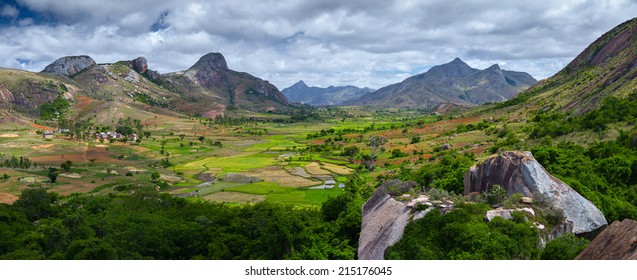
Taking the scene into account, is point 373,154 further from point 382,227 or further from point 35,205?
point 382,227

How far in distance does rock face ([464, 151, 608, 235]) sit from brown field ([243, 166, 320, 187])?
6103 cm

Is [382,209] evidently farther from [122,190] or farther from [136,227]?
[122,190]

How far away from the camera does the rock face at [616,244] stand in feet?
72.1

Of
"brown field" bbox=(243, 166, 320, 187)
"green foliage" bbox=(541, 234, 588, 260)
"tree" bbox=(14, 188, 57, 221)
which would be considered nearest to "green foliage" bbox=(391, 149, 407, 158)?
"brown field" bbox=(243, 166, 320, 187)

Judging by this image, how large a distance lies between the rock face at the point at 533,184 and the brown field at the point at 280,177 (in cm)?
6103

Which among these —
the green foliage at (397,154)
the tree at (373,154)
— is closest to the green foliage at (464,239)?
the tree at (373,154)

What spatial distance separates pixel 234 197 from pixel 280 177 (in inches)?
988

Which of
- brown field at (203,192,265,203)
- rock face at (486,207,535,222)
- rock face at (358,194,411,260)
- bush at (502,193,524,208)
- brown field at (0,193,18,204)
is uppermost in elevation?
bush at (502,193,524,208)

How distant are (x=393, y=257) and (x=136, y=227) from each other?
90.7ft

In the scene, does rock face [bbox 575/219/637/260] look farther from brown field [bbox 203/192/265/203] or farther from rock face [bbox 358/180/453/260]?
brown field [bbox 203/192/265/203]

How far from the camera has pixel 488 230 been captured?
33062 millimetres

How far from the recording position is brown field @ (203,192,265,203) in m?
88.8

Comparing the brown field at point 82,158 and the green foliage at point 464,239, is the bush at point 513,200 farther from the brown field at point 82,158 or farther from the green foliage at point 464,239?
the brown field at point 82,158
